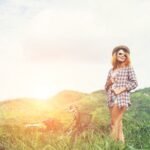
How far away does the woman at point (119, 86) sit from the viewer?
449 inches

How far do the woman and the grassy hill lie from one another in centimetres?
37

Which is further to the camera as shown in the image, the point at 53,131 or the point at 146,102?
the point at 146,102

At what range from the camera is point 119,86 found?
37.8 ft

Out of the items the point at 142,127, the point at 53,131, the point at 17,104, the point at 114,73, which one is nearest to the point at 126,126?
the point at 142,127

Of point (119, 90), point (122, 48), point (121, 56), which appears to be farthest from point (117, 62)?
point (119, 90)

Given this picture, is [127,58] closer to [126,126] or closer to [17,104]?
[126,126]

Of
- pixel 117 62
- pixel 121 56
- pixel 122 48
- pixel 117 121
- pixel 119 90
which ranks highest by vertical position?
pixel 122 48

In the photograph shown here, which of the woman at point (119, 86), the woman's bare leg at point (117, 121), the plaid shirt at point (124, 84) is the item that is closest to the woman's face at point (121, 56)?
the woman at point (119, 86)

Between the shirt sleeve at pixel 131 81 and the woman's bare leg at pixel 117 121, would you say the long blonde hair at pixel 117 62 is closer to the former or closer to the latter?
the shirt sleeve at pixel 131 81

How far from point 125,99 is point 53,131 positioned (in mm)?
2706

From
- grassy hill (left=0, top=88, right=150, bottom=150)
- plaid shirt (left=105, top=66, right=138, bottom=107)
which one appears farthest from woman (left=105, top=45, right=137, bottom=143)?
grassy hill (left=0, top=88, right=150, bottom=150)

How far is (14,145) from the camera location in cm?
1061

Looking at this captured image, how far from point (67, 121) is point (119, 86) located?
394cm

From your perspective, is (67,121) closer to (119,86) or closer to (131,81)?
(119,86)
